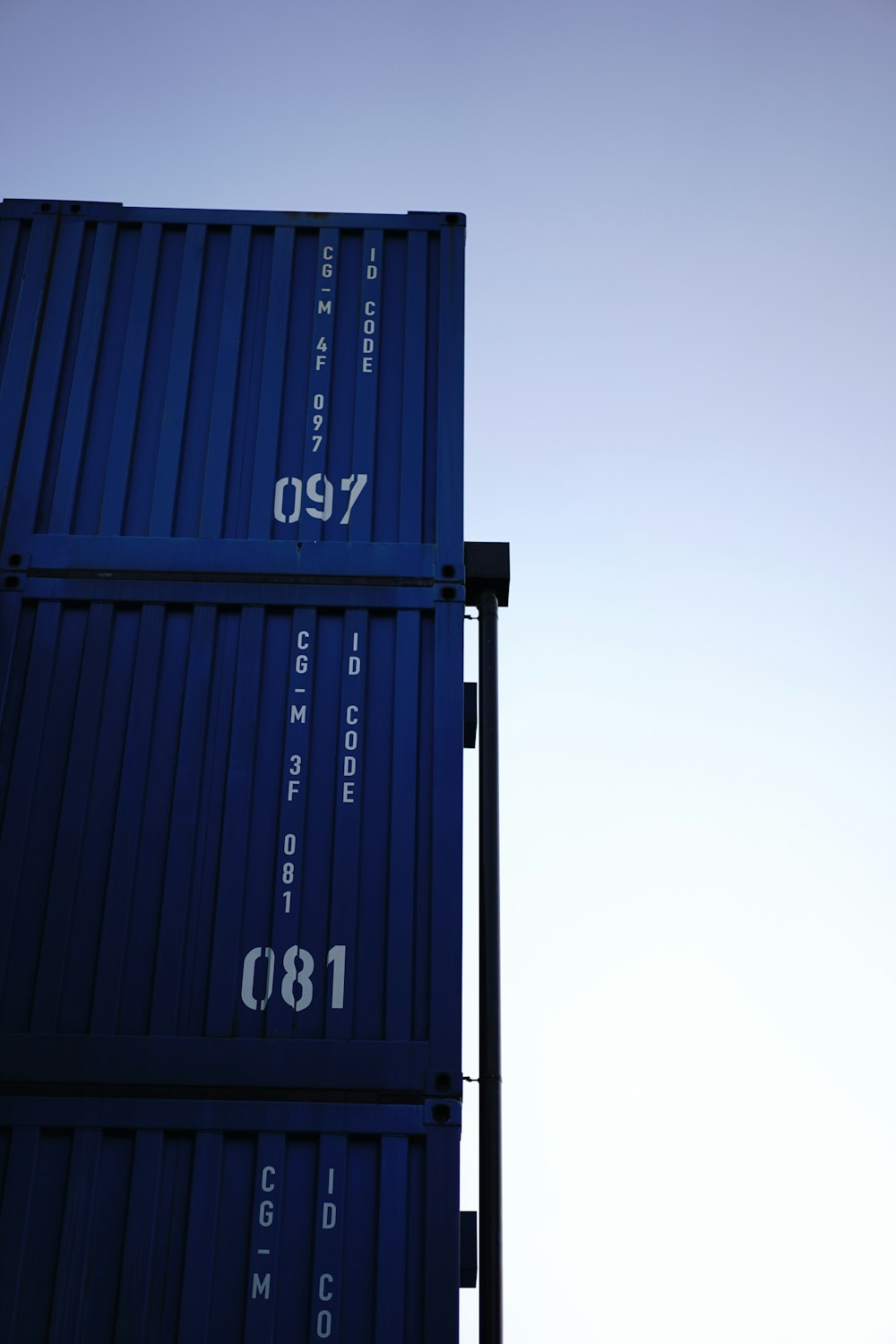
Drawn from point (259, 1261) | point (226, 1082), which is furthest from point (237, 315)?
point (259, 1261)

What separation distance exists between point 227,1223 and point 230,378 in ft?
14.4

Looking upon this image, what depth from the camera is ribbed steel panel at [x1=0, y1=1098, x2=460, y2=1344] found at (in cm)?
557

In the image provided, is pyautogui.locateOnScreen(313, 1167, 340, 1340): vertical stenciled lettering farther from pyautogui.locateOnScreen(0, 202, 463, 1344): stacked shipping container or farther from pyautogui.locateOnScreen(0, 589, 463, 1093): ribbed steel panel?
pyautogui.locateOnScreen(0, 589, 463, 1093): ribbed steel panel

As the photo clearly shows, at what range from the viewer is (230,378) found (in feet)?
25.5

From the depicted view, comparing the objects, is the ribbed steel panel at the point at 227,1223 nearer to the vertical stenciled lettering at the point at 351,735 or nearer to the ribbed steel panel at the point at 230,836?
the ribbed steel panel at the point at 230,836

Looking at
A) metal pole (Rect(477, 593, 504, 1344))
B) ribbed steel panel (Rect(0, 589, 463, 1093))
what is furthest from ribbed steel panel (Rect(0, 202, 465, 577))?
metal pole (Rect(477, 593, 504, 1344))

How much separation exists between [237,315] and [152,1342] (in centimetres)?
526

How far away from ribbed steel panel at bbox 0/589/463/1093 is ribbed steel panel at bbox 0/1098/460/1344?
0.18 meters

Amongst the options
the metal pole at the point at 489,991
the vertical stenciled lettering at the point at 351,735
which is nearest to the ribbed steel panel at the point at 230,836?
the vertical stenciled lettering at the point at 351,735

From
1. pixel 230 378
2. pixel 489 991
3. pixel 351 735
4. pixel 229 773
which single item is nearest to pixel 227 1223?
pixel 489 991

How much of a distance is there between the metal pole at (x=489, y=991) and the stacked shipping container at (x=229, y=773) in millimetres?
348

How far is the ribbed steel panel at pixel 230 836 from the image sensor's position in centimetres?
610

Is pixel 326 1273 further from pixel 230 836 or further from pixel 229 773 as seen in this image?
pixel 229 773

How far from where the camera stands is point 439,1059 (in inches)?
238
